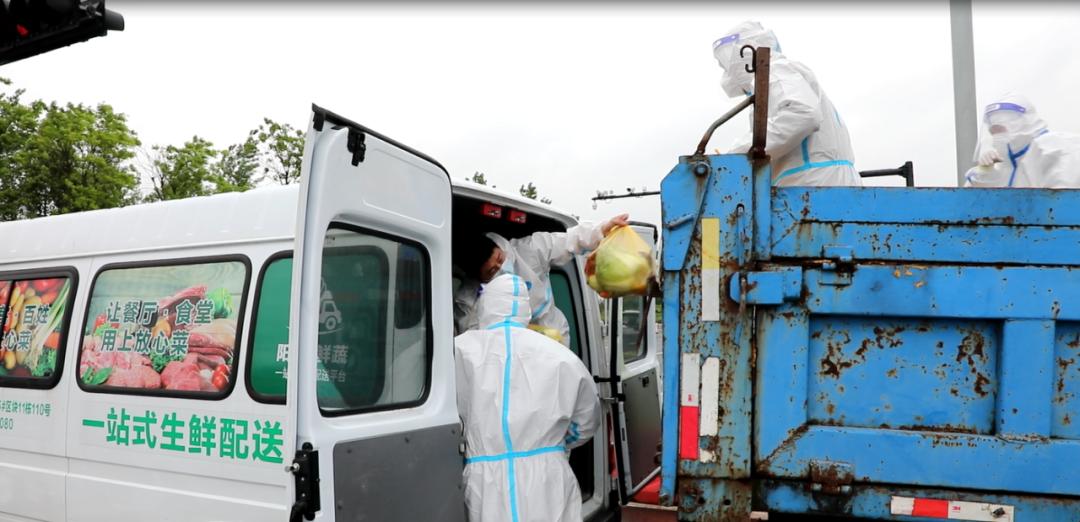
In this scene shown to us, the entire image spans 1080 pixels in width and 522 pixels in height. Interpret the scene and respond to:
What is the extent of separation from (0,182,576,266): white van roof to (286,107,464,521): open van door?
611 millimetres

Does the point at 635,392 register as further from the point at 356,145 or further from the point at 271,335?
the point at 356,145

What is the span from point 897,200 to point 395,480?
1.85 meters

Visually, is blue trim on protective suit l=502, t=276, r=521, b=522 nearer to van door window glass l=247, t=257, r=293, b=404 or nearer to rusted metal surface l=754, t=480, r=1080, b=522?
van door window glass l=247, t=257, r=293, b=404

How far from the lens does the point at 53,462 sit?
427cm

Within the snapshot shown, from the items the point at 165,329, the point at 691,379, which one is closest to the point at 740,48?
the point at 691,379

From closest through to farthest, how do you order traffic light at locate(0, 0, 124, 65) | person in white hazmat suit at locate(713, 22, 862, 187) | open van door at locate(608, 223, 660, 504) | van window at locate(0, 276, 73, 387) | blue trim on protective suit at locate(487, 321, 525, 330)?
person in white hazmat suit at locate(713, 22, 862, 187) < blue trim on protective suit at locate(487, 321, 525, 330) < open van door at locate(608, 223, 660, 504) < van window at locate(0, 276, 73, 387) < traffic light at locate(0, 0, 124, 65)

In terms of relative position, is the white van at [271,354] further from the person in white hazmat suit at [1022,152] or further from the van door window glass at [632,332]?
the person in white hazmat suit at [1022,152]

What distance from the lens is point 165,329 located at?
3.88m

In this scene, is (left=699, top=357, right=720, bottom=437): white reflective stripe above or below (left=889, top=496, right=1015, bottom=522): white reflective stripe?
above

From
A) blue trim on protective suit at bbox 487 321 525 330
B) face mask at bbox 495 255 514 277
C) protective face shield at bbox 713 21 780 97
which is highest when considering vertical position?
protective face shield at bbox 713 21 780 97

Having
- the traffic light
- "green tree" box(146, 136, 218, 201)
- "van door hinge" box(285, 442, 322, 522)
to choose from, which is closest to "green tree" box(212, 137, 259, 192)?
"green tree" box(146, 136, 218, 201)

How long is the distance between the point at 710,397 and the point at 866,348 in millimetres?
469

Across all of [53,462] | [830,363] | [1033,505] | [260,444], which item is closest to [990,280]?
[830,363]

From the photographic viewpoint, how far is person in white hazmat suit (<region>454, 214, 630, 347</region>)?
4.29 m
